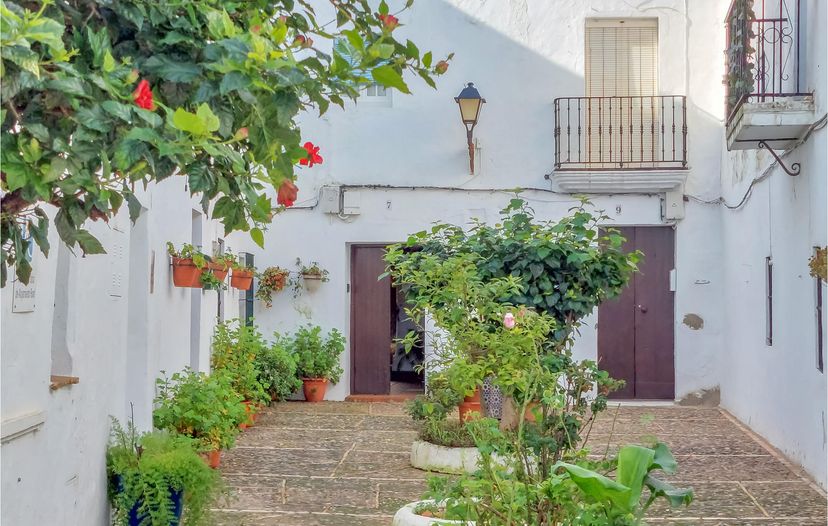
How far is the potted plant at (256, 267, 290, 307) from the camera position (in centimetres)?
1309

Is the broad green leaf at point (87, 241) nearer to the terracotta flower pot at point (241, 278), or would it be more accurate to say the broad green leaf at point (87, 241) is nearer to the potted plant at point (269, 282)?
the terracotta flower pot at point (241, 278)

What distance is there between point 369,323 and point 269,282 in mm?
1565

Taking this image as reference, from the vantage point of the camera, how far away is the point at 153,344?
7238 millimetres

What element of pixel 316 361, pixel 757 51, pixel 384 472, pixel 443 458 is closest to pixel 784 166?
pixel 757 51

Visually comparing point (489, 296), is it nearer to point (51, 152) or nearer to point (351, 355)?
point (51, 152)

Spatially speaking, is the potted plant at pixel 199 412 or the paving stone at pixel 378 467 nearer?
the potted plant at pixel 199 412

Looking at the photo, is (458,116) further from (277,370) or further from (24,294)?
(24,294)

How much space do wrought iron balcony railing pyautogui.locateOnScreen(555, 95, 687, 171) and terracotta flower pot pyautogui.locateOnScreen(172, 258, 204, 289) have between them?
6191mm

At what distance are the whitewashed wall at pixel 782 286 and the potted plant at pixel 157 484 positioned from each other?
15.8ft

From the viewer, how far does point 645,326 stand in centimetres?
1315

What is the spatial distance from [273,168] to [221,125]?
160 mm

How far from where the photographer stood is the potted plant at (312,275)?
43.3 ft

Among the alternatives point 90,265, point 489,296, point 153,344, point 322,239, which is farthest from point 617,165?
point 90,265

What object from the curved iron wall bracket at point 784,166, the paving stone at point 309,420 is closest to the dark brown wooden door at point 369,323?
the paving stone at point 309,420
